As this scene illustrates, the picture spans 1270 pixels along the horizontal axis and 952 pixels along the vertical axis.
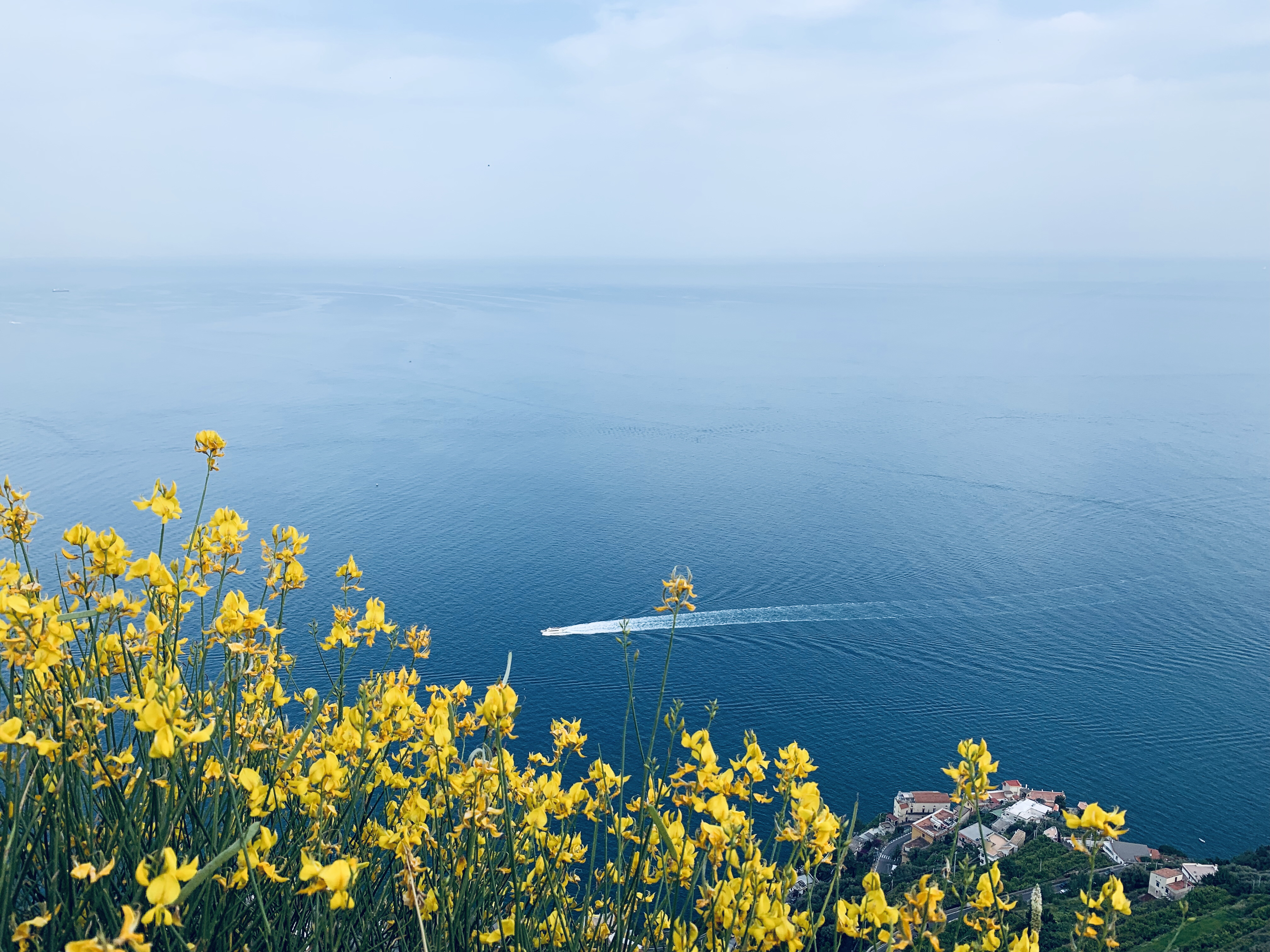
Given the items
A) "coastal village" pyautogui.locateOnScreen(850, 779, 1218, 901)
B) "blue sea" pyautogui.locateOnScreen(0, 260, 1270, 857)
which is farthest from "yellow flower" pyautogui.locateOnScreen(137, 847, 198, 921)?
"coastal village" pyautogui.locateOnScreen(850, 779, 1218, 901)

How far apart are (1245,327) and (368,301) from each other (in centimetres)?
10015

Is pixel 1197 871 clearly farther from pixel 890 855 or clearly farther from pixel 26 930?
pixel 26 930

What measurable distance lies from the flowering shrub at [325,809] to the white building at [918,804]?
18.7m

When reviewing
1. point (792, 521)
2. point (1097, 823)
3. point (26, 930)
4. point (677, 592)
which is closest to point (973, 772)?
point (1097, 823)

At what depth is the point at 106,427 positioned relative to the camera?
40.7 meters

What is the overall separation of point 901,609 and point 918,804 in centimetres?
915

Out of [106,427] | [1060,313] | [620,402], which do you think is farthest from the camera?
[1060,313]

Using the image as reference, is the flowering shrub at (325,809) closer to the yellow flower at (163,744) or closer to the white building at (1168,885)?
the yellow flower at (163,744)

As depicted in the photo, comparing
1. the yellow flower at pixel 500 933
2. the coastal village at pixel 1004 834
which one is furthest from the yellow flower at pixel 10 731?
the coastal village at pixel 1004 834

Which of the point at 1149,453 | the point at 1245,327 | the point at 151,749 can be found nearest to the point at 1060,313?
the point at 1245,327

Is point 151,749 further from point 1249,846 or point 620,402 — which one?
point 620,402

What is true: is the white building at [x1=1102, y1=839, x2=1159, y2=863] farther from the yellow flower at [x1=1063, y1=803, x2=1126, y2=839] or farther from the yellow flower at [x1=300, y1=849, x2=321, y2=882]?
the yellow flower at [x1=300, y1=849, x2=321, y2=882]

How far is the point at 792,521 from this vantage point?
33438 millimetres

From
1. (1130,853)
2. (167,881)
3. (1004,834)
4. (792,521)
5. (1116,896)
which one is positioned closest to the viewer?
(167,881)
